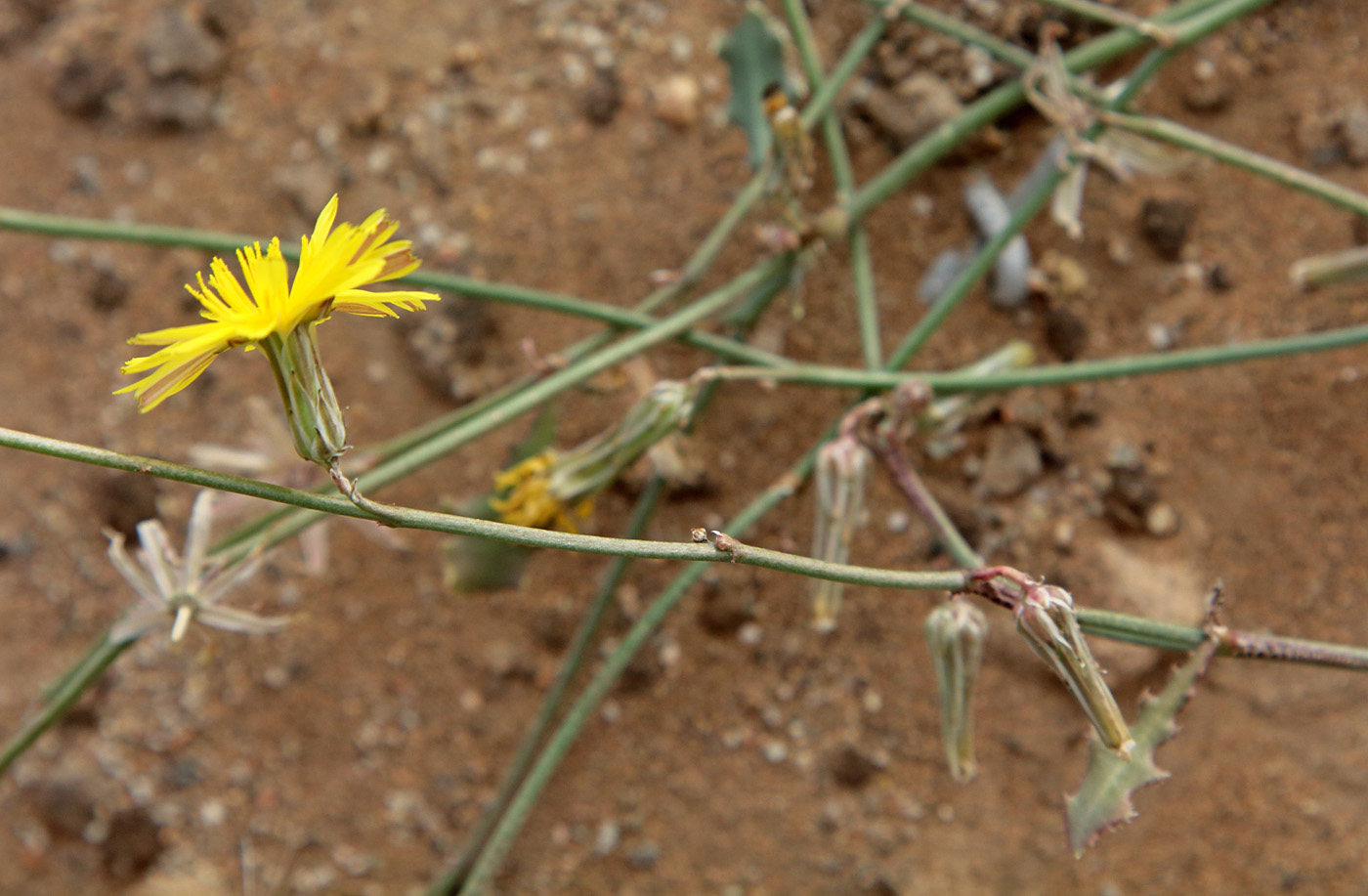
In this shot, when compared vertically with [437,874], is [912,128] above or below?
above

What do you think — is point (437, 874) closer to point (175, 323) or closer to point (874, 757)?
point (874, 757)

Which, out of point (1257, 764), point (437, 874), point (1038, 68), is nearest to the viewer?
point (1038, 68)

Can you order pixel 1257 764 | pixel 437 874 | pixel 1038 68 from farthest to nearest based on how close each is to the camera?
pixel 437 874 < pixel 1257 764 < pixel 1038 68

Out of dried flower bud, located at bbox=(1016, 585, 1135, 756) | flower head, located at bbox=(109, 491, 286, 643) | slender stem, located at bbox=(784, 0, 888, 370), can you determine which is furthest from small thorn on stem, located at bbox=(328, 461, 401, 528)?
slender stem, located at bbox=(784, 0, 888, 370)

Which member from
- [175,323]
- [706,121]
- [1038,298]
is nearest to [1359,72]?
[1038,298]

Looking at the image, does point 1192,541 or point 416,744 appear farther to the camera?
point 416,744

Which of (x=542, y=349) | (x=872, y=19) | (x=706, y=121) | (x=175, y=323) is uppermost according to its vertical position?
(x=872, y=19)

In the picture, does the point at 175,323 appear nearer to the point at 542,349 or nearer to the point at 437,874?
the point at 542,349
